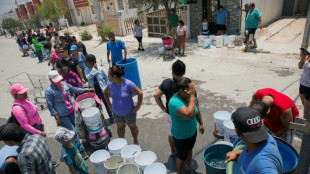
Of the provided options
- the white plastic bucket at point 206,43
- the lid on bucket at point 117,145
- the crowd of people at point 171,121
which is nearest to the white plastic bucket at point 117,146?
the lid on bucket at point 117,145

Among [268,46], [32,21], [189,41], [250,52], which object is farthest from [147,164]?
[32,21]

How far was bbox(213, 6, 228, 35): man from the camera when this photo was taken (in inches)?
407

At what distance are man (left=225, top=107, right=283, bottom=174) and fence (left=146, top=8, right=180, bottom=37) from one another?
12.5 meters

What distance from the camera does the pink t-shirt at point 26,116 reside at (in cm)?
344

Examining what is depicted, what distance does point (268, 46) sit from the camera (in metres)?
9.41

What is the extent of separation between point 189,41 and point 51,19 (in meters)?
26.1

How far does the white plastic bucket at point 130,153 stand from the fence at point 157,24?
437 inches

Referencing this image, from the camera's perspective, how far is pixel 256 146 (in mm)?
1746

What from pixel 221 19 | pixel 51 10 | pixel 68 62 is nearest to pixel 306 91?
pixel 68 62

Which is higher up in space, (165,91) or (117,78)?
(117,78)

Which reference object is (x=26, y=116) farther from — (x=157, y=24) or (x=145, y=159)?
(x=157, y=24)

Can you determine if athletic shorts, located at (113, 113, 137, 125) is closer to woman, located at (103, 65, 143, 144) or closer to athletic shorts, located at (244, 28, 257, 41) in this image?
woman, located at (103, 65, 143, 144)

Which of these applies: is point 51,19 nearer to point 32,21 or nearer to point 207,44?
point 32,21

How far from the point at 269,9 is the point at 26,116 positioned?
46.0ft
